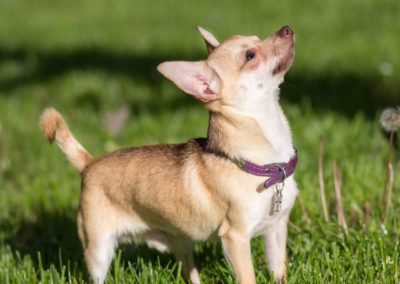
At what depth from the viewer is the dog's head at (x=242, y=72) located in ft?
12.3

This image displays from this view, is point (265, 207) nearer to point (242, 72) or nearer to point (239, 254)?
point (239, 254)

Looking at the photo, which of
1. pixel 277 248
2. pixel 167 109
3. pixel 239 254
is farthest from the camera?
pixel 167 109

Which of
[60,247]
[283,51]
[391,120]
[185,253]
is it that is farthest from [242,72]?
[60,247]

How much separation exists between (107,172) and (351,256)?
143cm

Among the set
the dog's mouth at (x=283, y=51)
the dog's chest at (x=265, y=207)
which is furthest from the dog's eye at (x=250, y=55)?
the dog's chest at (x=265, y=207)

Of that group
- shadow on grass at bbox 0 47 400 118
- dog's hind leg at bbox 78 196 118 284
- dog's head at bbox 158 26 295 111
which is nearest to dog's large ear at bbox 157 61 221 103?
dog's head at bbox 158 26 295 111

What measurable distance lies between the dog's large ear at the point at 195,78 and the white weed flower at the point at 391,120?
0.97m

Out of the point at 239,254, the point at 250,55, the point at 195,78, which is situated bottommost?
the point at 239,254

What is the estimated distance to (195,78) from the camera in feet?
12.2

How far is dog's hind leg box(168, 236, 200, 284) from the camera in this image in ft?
14.0

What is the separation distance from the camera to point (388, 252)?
401 centimetres

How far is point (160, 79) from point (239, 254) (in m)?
4.98

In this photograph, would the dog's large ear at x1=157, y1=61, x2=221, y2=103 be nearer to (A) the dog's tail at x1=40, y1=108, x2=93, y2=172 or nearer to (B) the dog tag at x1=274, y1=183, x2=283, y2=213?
(B) the dog tag at x1=274, y1=183, x2=283, y2=213

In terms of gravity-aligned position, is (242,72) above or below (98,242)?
above
